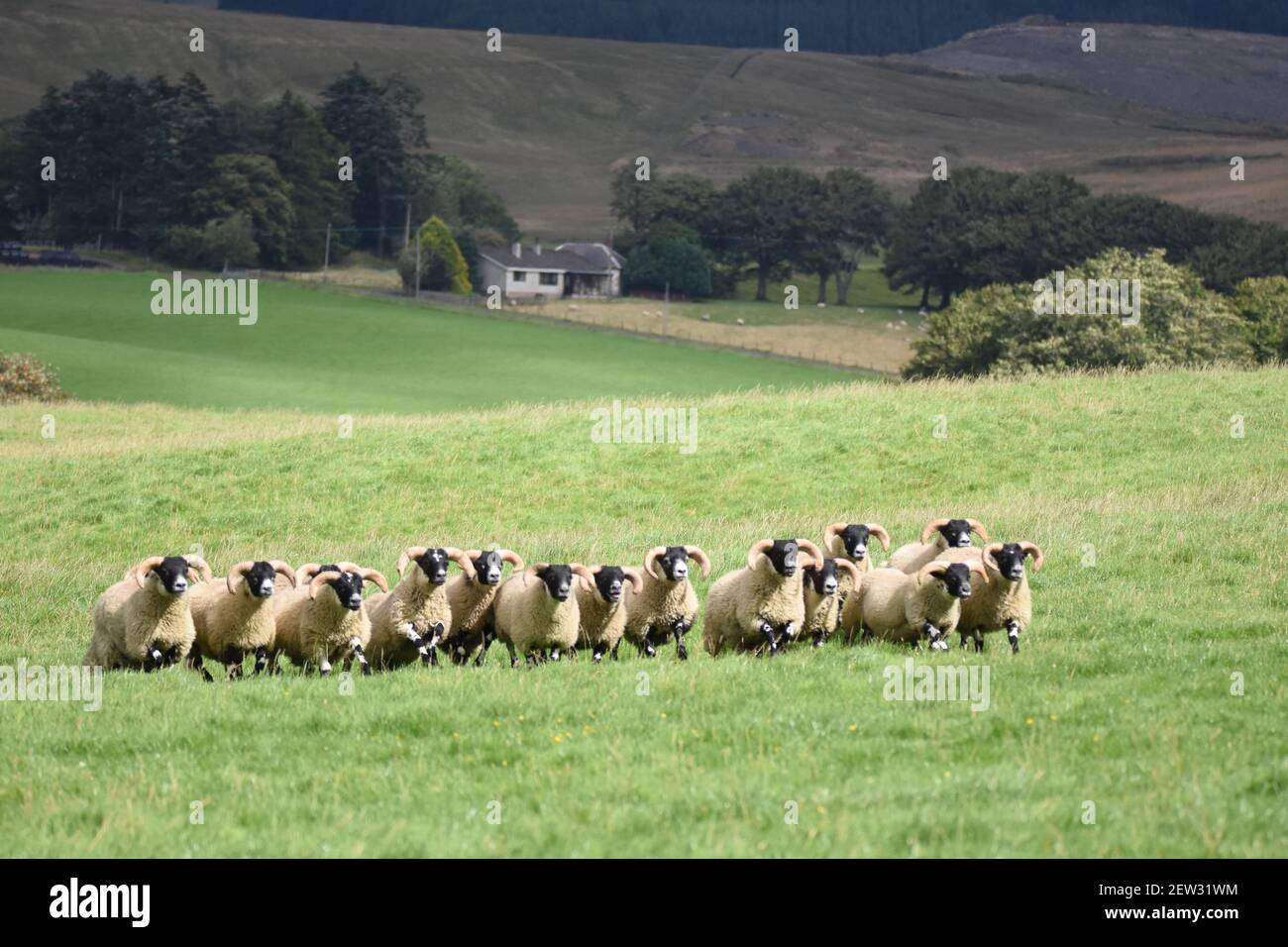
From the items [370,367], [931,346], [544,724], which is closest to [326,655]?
[544,724]

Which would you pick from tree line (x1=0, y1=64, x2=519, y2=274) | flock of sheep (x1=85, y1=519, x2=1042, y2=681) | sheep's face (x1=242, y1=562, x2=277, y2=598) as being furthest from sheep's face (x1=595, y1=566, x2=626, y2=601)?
tree line (x1=0, y1=64, x2=519, y2=274)

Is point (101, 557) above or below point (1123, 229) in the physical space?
below

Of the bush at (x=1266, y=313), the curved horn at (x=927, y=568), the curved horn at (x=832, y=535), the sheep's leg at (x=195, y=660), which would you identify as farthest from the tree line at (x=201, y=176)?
the curved horn at (x=927, y=568)

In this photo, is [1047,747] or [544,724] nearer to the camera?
[1047,747]

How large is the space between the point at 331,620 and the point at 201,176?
12329 cm

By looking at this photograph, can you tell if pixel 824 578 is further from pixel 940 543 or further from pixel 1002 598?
pixel 940 543

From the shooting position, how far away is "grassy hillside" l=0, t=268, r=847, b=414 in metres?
80.2

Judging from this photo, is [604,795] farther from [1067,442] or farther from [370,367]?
[370,367]

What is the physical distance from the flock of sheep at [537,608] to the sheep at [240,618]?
0.02m

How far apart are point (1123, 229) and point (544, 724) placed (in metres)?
117

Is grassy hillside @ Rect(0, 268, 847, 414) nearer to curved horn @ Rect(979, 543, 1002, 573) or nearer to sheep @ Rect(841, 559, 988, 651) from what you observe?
sheep @ Rect(841, 559, 988, 651)

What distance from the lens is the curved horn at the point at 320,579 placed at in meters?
18.2
